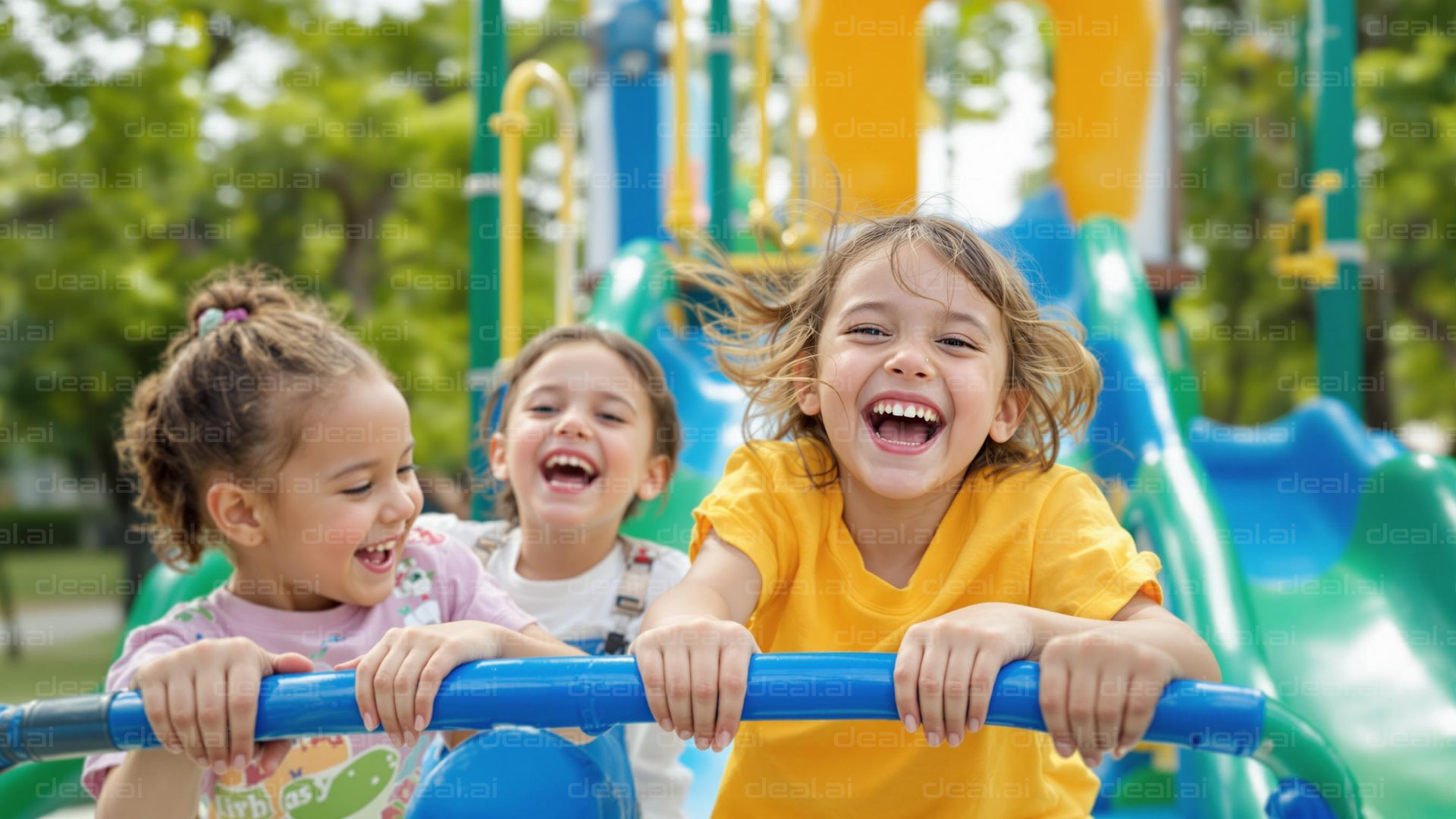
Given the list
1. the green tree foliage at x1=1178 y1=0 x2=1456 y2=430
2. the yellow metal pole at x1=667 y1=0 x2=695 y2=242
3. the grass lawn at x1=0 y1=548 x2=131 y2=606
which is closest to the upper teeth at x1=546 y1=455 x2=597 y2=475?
the yellow metal pole at x1=667 y1=0 x2=695 y2=242

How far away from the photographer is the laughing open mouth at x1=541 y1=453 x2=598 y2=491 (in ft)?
6.82

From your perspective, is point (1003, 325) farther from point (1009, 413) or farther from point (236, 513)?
point (236, 513)

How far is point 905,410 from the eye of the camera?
1.45m

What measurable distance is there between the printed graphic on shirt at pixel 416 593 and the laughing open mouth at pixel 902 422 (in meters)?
0.66

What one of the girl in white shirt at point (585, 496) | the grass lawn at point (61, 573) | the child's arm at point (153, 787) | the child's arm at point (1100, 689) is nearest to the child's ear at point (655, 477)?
the girl in white shirt at point (585, 496)

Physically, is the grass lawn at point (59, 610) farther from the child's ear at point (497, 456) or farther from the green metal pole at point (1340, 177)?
the green metal pole at point (1340, 177)

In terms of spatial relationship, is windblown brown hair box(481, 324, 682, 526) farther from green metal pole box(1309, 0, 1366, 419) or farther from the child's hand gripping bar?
green metal pole box(1309, 0, 1366, 419)

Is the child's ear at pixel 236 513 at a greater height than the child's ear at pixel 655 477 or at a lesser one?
greater

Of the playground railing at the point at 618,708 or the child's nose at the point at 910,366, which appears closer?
the playground railing at the point at 618,708

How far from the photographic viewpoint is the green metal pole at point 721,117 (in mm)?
3615

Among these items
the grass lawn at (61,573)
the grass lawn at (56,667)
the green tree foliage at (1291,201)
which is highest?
the green tree foliage at (1291,201)

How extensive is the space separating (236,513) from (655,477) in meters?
0.78

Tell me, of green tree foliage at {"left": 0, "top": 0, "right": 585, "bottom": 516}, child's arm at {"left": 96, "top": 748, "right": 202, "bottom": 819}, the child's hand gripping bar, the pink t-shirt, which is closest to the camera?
the child's hand gripping bar

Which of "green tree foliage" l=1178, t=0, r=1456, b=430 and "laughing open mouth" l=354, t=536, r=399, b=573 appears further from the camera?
"green tree foliage" l=1178, t=0, r=1456, b=430
